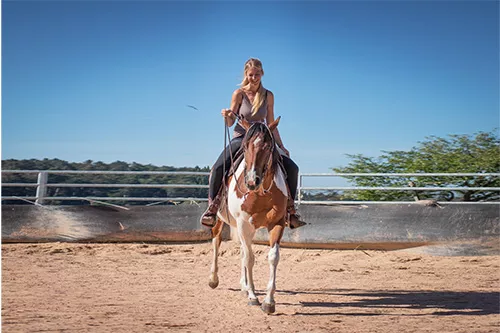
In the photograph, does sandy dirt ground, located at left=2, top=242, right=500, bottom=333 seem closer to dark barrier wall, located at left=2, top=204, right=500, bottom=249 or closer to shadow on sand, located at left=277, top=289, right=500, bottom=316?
shadow on sand, located at left=277, top=289, right=500, bottom=316

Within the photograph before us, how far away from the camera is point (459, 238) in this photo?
34.8 ft

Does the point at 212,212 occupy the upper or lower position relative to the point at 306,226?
upper

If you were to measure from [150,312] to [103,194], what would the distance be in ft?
26.2

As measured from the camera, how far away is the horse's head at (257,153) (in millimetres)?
5301

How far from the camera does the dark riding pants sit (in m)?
6.52

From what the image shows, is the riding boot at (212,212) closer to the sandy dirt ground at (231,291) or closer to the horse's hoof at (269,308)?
the sandy dirt ground at (231,291)

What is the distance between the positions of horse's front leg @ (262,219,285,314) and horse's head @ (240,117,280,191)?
2.37 feet

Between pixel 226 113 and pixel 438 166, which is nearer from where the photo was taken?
pixel 226 113

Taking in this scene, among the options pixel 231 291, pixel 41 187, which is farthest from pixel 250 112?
pixel 41 187

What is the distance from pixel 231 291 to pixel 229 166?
5.67ft

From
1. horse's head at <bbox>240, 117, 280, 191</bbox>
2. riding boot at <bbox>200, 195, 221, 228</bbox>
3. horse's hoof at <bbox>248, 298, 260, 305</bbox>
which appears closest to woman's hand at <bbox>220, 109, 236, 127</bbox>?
horse's head at <bbox>240, 117, 280, 191</bbox>

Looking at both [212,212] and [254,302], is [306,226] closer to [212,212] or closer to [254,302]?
[212,212]

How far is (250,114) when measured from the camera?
6.47 meters

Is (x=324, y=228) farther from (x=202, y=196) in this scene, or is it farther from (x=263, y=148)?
(x=263, y=148)
